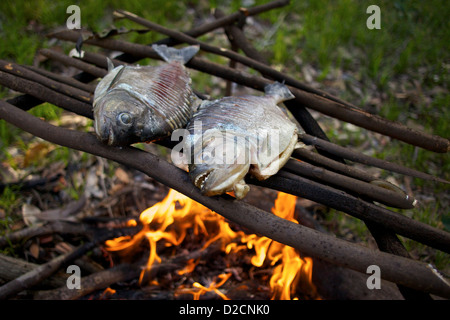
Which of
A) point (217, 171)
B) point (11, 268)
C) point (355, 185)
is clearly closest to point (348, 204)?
point (355, 185)

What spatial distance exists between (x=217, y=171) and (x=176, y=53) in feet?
4.18

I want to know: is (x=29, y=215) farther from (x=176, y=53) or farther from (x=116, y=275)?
(x=176, y=53)

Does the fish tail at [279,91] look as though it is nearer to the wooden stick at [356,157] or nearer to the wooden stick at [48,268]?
the wooden stick at [356,157]

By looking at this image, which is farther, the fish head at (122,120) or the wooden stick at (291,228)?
the fish head at (122,120)

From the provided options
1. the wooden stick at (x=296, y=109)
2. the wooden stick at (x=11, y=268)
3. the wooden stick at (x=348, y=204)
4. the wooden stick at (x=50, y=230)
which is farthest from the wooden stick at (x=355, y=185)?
the wooden stick at (x=11, y=268)

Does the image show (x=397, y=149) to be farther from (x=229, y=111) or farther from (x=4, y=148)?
(x=4, y=148)

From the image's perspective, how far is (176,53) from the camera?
2.52 metres

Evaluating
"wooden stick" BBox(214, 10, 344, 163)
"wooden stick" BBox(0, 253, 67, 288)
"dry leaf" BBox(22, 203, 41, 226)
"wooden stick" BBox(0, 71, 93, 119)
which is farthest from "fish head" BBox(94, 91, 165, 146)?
"dry leaf" BBox(22, 203, 41, 226)

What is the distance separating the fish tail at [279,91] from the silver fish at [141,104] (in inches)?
20.6

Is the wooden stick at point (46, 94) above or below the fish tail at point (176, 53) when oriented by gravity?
below

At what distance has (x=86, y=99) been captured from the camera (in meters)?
2.16

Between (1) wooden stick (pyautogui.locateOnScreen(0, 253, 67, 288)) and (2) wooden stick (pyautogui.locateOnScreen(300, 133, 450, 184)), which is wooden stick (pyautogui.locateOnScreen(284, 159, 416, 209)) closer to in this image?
(2) wooden stick (pyautogui.locateOnScreen(300, 133, 450, 184))

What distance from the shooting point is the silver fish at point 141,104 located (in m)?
1.73
